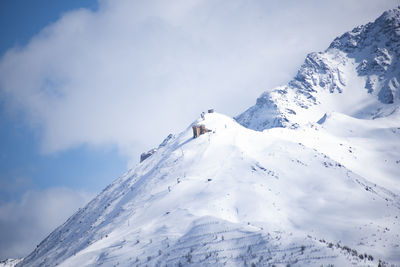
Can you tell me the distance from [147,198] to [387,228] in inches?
1230

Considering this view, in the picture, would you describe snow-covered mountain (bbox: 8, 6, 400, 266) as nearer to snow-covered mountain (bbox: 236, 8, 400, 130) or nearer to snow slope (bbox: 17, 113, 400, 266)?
snow slope (bbox: 17, 113, 400, 266)

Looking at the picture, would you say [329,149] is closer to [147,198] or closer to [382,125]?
[382,125]

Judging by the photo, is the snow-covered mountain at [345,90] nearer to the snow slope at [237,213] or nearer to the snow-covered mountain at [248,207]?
the snow-covered mountain at [248,207]

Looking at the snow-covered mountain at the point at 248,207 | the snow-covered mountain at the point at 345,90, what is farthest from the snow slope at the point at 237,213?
the snow-covered mountain at the point at 345,90

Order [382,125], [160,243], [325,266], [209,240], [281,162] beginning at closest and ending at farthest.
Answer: [325,266], [209,240], [160,243], [281,162], [382,125]

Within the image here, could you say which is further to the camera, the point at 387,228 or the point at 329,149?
the point at 329,149

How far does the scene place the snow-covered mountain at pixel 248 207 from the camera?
21453 mm

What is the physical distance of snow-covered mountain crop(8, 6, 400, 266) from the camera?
70.4ft

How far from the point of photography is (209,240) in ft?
75.4

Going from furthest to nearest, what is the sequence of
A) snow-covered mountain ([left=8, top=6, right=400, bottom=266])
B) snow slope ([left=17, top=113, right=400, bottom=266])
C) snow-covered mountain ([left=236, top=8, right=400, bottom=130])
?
snow-covered mountain ([left=236, top=8, right=400, bottom=130])
snow-covered mountain ([left=8, top=6, right=400, bottom=266])
snow slope ([left=17, top=113, right=400, bottom=266])

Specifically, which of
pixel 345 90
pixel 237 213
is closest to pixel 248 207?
pixel 237 213

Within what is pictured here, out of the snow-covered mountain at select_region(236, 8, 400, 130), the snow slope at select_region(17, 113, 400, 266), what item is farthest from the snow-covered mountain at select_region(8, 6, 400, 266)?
the snow-covered mountain at select_region(236, 8, 400, 130)

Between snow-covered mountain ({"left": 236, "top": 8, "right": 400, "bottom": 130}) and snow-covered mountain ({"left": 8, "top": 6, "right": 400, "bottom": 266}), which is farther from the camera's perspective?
snow-covered mountain ({"left": 236, "top": 8, "right": 400, "bottom": 130})

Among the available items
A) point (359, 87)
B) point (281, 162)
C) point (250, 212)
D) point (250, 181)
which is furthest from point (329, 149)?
point (359, 87)
